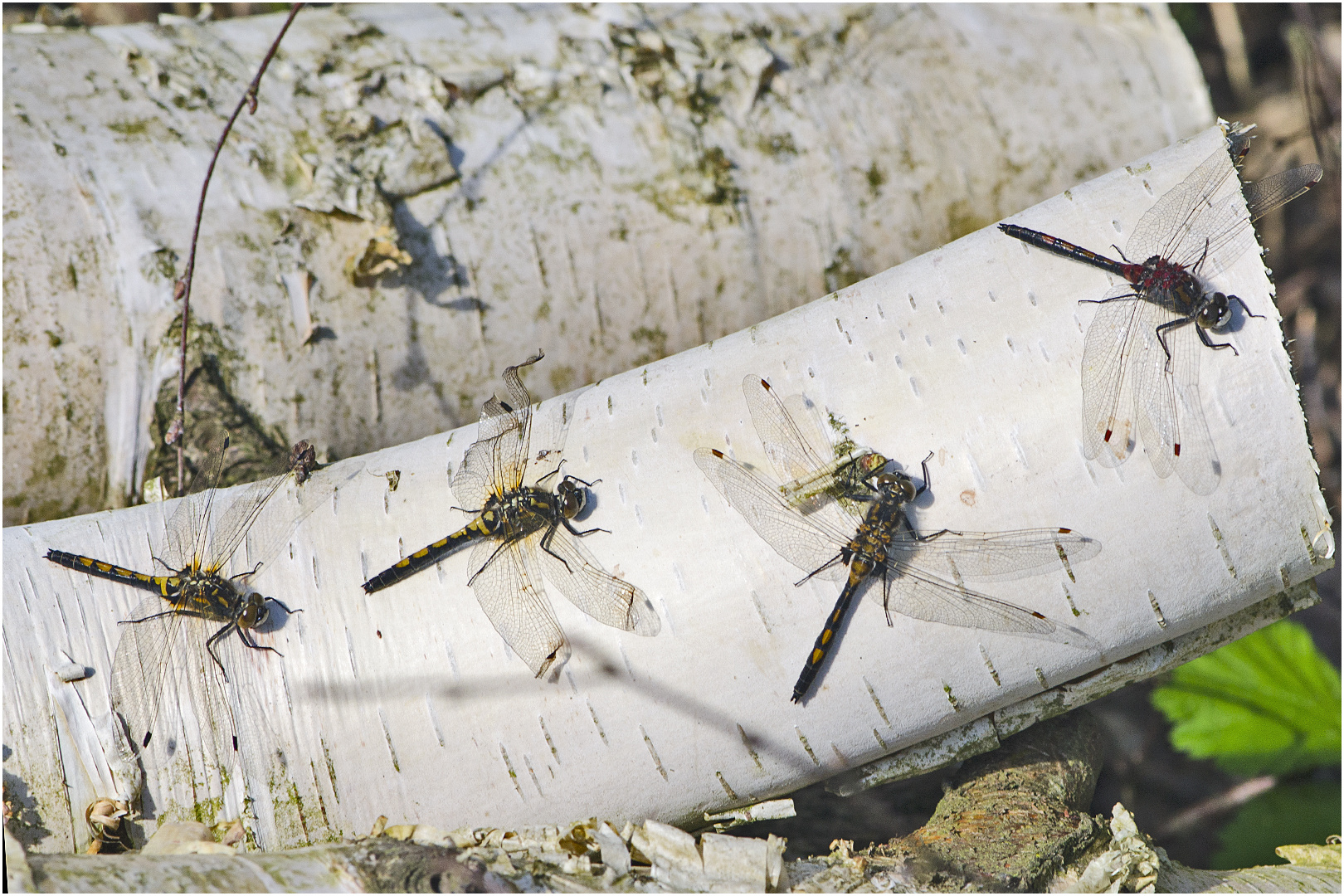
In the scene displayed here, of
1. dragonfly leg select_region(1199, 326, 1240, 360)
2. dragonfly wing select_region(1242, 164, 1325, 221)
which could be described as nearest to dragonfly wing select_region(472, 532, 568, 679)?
dragonfly leg select_region(1199, 326, 1240, 360)

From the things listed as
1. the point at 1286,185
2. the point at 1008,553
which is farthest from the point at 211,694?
the point at 1286,185

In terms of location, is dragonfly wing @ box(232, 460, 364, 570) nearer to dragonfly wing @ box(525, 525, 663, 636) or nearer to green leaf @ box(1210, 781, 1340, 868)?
dragonfly wing @ box(525, 525, 663, 636)

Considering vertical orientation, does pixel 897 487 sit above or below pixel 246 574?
below

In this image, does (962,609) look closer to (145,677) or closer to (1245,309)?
(1245,309)

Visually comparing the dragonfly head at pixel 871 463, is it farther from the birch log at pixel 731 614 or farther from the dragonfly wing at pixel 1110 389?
the dragonfly wing at pixel 1110 389

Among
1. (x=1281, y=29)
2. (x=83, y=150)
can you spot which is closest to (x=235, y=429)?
(x=83, y=150)

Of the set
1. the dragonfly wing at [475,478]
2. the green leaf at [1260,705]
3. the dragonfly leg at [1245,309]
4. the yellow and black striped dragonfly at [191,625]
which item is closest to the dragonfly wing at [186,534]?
the yellow and black striped dragonfly at [191,625]
